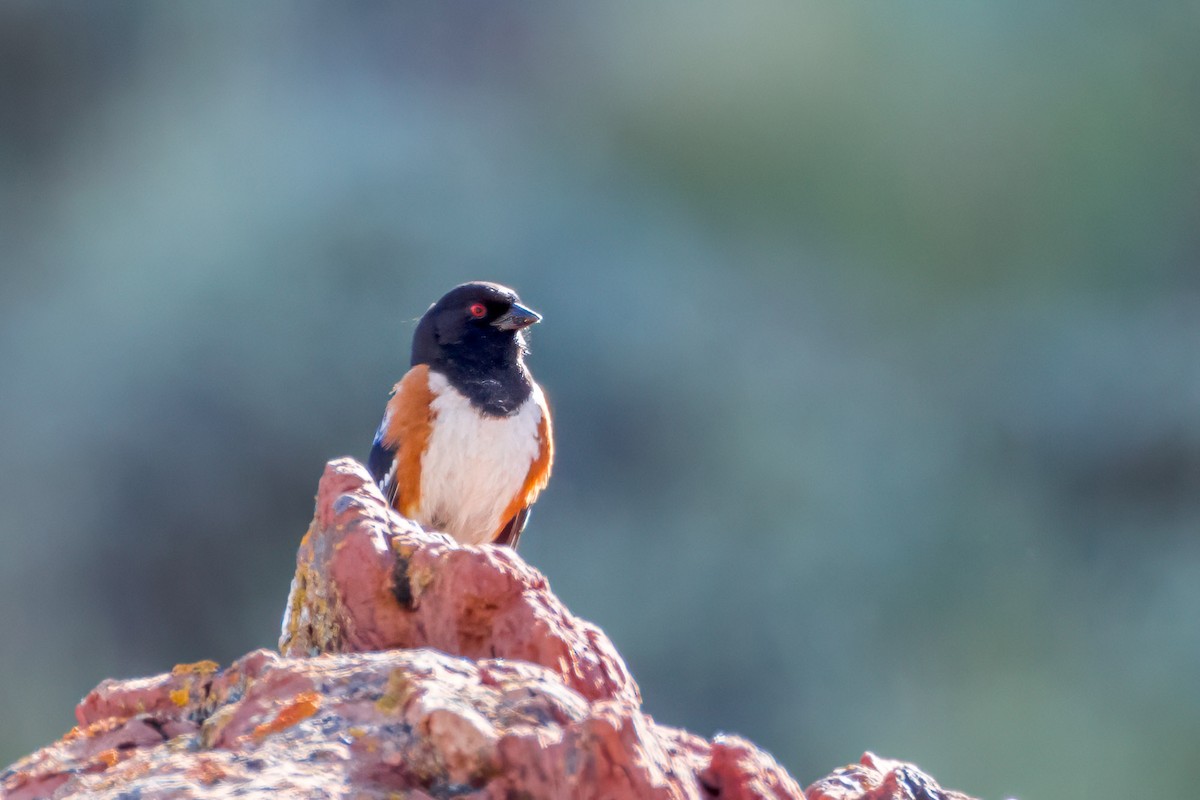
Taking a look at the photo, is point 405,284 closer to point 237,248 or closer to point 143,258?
point 237,248

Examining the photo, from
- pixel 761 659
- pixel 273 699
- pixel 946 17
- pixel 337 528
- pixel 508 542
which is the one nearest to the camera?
pixel 273 699

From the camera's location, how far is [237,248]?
612 inches

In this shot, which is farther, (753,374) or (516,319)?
(753,374)

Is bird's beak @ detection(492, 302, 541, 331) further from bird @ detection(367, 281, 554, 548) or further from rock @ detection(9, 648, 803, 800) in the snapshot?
rock @ detection(9, 648, 803, 800)

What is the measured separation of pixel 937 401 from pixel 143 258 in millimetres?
7916

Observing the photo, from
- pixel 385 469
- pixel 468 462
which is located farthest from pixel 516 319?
pixel 385 469

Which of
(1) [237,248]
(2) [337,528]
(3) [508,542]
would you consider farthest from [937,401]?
(2) [337,528]

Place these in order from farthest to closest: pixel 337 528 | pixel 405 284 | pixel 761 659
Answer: pixel 405 284, pixel 761 659, pixel 337 528

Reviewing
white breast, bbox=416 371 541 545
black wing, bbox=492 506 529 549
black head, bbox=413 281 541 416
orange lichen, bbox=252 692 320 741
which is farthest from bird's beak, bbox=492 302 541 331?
orange lichen, bbox=252 692 320 741

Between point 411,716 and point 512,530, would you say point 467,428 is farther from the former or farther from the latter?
point 411,716

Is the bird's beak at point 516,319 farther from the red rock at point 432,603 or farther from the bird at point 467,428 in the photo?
the red rock at point 432,603

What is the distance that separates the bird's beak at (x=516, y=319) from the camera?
5391 mm

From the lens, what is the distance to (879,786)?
2.35 m

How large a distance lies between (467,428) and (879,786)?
311cm
